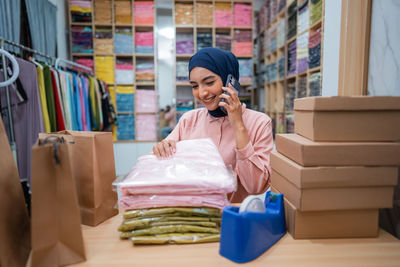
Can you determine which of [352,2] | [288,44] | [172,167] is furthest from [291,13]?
[172,167]

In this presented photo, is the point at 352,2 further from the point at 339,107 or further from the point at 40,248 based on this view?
the point at 40,248

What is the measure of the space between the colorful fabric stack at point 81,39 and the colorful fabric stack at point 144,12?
0.81 metres

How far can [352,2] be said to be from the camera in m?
1.06

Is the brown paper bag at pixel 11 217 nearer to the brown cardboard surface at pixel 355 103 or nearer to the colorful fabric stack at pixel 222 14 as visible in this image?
the brown cardboard surface at pixel 355 103

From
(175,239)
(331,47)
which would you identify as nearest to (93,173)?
(175,239)

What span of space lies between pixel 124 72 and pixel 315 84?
294 centimetres

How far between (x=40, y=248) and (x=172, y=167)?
35 centimetres

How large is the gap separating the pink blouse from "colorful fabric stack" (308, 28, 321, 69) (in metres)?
1.67

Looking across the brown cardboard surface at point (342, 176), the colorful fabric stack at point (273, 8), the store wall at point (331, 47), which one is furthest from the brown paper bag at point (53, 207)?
the colorful fabric stack at point (273, 8)

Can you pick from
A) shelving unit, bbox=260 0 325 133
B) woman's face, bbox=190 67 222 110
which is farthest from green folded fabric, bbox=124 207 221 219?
shelving unit, bbox=260 0 325 133

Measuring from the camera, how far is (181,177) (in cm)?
64

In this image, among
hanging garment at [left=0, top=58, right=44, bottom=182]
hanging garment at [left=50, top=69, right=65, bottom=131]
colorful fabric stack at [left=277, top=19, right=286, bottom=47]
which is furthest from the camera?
colorful fabric stack at [left=277, top=19, right=286, bottom=47]

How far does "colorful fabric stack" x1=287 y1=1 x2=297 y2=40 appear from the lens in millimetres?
3178

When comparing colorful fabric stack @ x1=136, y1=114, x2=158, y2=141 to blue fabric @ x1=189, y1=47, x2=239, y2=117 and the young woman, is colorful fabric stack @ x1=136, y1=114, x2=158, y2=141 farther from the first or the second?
blue fabric @ x1=189, y1=47, x2=239, y2=117
